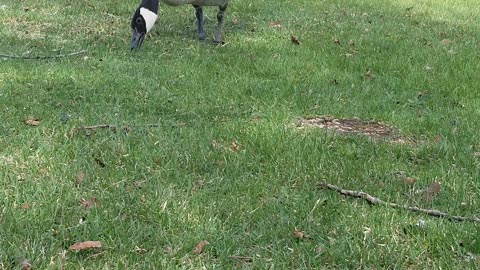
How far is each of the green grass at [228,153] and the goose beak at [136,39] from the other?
0.60 feet

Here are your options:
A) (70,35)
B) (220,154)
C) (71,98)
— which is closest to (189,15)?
(70,35)

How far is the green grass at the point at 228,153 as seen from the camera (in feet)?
10.3

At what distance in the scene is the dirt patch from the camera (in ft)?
16.9

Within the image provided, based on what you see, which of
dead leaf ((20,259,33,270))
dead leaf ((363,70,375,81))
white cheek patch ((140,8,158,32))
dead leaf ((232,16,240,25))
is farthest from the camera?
dead leaf ((232,16,240,25))

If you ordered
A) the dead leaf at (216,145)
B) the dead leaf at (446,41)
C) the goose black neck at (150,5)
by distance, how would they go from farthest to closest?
the dead leaf at (446,41), the goose black neck at (150,5), the dead leaf at (216,145)

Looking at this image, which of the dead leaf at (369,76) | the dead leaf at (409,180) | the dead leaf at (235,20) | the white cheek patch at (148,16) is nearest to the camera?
the dead leaf at (409,180)

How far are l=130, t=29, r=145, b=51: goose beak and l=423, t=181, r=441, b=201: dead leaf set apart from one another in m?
4.81

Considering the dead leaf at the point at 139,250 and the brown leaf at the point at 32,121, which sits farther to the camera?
the brown leaf at the point at 32,121

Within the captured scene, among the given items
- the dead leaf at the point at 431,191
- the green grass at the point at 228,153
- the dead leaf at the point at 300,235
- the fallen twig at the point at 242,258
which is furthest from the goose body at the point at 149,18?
the fallen twig at the point at 242,258

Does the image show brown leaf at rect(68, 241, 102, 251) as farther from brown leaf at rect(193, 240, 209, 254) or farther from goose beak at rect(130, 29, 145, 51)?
goose beak at rect(130, 29, 145, 51)

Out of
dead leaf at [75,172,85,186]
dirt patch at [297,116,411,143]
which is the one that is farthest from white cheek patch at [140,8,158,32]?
dead leaf at [75,172,85,186]

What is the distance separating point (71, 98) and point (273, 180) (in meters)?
2.41

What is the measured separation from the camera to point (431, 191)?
3.92 m

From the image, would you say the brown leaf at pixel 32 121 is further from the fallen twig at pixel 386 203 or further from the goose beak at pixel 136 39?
the goose beak at pixel 136 39
